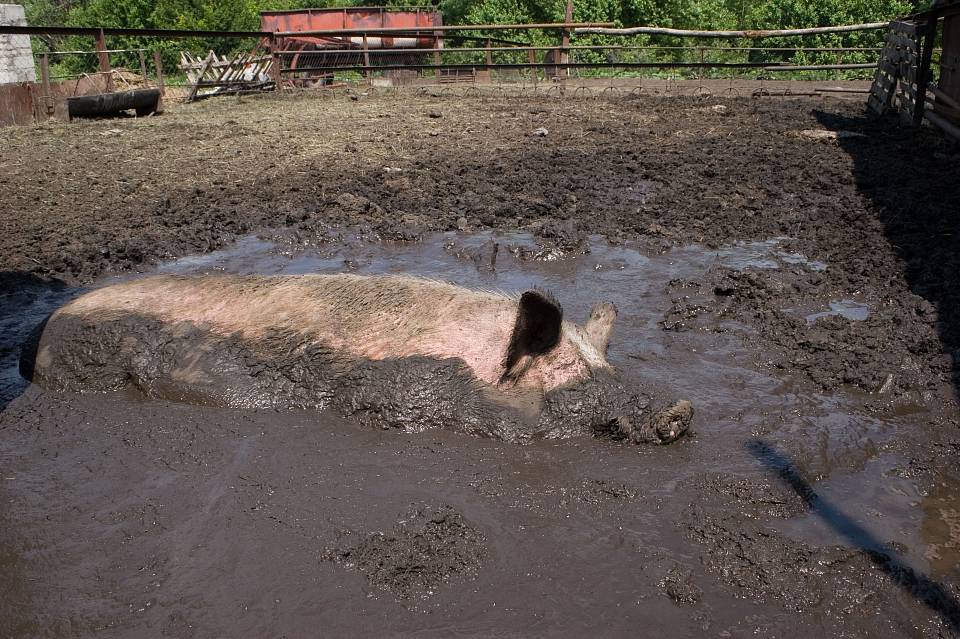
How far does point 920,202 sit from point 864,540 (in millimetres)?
5677

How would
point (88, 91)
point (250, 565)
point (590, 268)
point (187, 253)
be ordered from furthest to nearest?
point (88, 91), point (187, 253), point (590, 268), point (250, 565)

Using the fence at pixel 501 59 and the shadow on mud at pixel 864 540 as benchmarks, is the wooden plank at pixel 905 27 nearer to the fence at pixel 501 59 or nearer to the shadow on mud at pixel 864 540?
the fence at pixel 501 59

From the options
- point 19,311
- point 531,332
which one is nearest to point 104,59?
point 19,311

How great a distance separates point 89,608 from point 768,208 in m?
7.12

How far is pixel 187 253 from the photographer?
22.8 ft

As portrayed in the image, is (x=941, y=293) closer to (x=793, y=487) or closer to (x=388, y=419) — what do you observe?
(x=793, y=487)

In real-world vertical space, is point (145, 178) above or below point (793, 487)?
above

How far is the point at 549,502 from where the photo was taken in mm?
3320

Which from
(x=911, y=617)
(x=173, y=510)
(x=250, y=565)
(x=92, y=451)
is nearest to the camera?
(x=911, y=617)

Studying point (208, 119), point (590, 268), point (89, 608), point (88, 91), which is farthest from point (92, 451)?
point (88, 91)

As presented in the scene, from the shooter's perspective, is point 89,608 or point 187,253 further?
point 187,253

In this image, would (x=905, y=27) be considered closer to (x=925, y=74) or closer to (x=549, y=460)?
(x=925, y=74)

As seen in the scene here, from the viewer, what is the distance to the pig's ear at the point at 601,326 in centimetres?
424

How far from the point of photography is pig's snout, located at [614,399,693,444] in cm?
361
